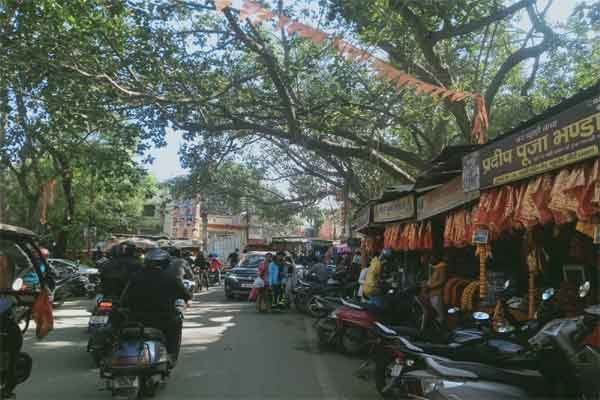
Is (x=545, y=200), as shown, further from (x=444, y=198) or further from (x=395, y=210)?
(x=395, y=210)

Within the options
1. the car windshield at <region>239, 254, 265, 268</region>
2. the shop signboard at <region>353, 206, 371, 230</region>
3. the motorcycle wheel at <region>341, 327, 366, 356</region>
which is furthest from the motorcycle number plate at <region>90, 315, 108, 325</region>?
the car windshield at <region>239, 254, 265, 268</region>

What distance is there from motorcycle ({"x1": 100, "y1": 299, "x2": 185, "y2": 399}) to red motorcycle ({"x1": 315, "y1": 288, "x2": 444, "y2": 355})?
10.9 feet

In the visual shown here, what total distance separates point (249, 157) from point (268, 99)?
13090 mm

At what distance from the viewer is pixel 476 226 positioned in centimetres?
714

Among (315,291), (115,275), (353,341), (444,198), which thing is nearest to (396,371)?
(353,341)

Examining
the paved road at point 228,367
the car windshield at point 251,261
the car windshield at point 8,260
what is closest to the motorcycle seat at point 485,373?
the paved road at point 228,367

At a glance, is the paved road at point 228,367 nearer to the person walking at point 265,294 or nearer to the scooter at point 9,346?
the scooter at point 9,346

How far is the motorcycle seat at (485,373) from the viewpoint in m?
4.64

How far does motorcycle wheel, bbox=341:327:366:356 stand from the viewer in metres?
8.65

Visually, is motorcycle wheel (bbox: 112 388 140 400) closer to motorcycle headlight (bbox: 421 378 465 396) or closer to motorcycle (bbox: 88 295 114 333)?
motorcycle (bbox: 88 295 114 333)

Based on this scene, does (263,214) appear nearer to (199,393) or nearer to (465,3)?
(465,3)

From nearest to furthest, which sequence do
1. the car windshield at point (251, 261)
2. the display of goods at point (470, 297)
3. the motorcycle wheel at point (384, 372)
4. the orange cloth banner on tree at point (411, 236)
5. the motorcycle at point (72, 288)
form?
the motorcycle wheel at point (384, 372), the display of goods at point (470, 297), the orange cloth banner on tree at point (411, 236), the motorcycle at point (72, 288), the car windshield at point (251, 261)

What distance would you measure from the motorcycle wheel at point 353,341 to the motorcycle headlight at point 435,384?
391cm

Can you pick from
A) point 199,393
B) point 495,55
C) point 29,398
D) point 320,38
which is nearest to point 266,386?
point 199,393
